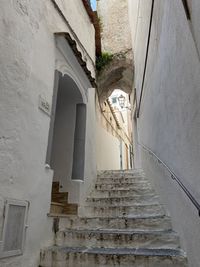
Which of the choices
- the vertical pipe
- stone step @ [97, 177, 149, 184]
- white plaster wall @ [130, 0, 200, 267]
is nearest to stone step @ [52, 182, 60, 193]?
the vertical pipe

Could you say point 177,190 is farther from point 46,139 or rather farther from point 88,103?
point 88,103

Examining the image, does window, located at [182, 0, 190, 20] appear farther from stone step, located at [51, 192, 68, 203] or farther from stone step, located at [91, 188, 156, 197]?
stone step, located at [51, 192, 68, 203]

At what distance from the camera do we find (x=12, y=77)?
2.48m

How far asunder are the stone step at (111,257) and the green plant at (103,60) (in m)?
6.21

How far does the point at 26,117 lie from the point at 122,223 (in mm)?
1880

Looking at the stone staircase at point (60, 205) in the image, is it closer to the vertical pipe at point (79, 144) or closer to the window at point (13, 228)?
the vertical pipe at point (79, 144)

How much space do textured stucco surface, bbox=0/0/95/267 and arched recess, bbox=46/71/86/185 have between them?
3.88ft

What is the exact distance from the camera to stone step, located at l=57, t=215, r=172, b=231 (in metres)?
3.09

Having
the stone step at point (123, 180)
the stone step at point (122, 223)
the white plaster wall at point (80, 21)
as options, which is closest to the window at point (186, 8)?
the stone step at point (122, 223)

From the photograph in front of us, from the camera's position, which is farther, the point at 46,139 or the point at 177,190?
the point at 46,139

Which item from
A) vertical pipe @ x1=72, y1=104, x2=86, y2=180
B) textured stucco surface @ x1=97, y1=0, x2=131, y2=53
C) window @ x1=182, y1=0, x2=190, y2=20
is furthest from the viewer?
textured stucco surface @ x1=97, y1=0, x2=131, y2=53

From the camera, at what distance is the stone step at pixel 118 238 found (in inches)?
106

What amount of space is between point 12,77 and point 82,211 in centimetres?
237

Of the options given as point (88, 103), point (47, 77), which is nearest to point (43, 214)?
point (47, 77)
